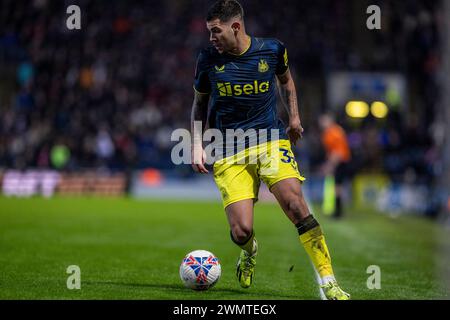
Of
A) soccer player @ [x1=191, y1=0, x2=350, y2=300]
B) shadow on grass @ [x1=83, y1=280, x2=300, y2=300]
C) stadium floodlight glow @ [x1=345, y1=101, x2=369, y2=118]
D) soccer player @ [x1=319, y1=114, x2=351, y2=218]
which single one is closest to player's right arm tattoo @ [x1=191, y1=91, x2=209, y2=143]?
soccer player @ [x1=191, y1=0, x2=350, y2=300]

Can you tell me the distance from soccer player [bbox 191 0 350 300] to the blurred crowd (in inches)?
693

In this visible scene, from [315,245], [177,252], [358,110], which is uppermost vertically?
[358,110]

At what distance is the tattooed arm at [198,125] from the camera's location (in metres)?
7.64

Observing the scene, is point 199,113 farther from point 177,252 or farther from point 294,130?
point 177,252

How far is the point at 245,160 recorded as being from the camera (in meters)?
7.65

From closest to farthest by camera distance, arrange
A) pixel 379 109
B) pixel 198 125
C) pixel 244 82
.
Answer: pixel 244 82 < pixel 198 125 < pixel 379 109

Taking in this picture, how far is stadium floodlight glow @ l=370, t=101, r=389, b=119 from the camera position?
91.0 feet

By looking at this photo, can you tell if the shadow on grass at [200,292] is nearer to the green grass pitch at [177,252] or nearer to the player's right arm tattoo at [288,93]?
the green grass pitch at [177,252]

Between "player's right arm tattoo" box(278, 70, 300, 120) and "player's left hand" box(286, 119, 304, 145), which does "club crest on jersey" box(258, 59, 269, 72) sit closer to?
"player's right arm tattoo" box(278, 70, 300, 120)

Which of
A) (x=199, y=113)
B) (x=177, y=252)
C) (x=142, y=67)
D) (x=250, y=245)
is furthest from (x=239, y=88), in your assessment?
(x=142, y=67)

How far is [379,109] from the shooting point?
2781 centimetres

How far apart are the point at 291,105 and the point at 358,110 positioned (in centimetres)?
2053

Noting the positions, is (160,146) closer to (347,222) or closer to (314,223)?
(347,222)
